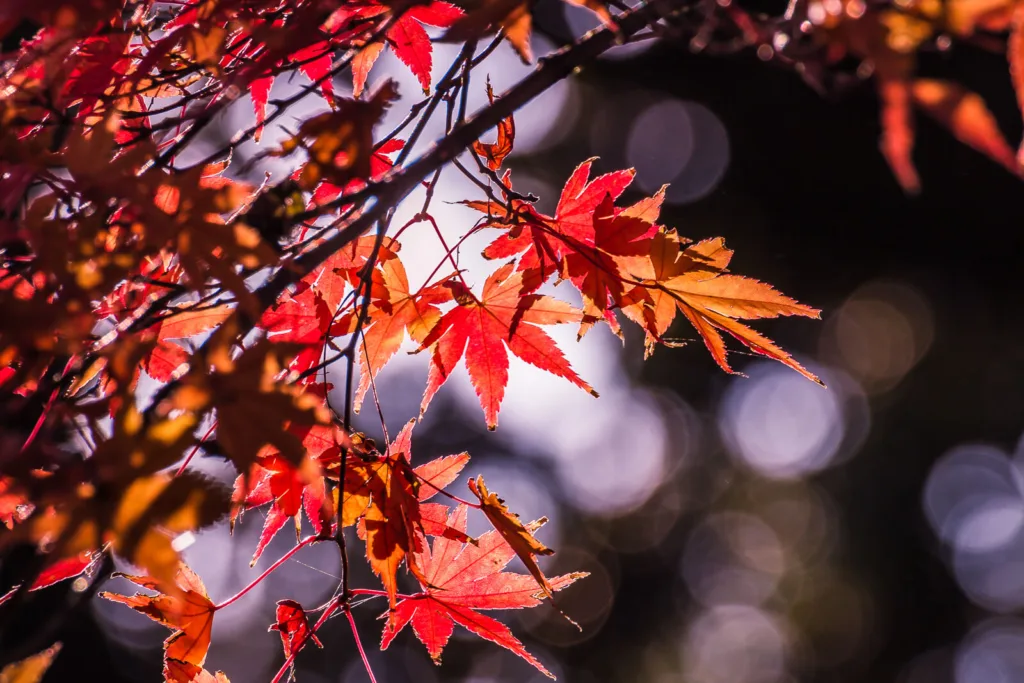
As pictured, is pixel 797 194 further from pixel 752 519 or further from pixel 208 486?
pixel 208 486

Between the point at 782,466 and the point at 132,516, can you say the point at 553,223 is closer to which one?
the point at 132,516

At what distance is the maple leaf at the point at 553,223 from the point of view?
112 centimetres

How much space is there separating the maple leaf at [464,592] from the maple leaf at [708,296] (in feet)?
1.38

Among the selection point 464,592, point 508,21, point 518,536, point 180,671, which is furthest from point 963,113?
point 180,671

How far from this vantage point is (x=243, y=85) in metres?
0.84

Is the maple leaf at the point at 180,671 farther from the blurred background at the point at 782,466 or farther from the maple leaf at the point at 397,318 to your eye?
the blurred background at the point at 782,466

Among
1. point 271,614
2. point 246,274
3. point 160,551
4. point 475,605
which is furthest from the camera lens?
point 271,614

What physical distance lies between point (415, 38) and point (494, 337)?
47 centimetres

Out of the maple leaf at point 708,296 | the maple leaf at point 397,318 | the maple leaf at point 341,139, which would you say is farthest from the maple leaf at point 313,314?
the maple leaf at point 708,296

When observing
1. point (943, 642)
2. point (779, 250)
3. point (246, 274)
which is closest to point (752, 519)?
point (943, 642)

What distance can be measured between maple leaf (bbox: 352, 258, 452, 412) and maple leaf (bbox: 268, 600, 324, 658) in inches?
12.8

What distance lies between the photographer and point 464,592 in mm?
1168

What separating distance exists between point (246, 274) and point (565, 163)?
7.58 metres

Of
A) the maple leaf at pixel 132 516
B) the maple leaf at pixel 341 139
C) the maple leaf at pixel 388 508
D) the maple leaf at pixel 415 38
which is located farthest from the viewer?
the maple leaf at pixel 415 38
